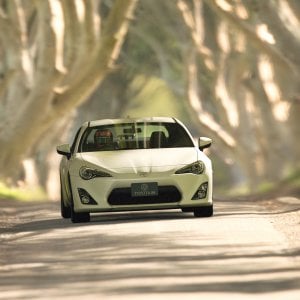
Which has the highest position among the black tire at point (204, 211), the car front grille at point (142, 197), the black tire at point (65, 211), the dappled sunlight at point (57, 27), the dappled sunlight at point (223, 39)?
the dappled sunlight at point (223, 39)

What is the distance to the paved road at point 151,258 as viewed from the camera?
1010cm

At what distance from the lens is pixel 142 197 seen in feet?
54.4

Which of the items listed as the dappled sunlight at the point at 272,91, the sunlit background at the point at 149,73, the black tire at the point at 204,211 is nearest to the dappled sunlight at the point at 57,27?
the sunlit background at the point at 149,73

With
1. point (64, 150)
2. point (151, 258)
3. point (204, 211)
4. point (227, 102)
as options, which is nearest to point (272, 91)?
point (227, 102)

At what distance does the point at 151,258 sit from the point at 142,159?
454 centimetres

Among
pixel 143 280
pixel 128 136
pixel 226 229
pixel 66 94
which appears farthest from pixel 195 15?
pixel 143 280

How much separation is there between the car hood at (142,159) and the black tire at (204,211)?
713mm

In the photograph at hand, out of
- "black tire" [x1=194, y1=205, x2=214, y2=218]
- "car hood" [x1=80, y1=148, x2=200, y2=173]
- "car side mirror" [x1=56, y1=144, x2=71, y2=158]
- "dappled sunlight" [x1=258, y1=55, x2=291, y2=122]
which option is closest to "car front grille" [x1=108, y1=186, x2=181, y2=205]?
"car hood" [x1=80, y1=148, x2=200, y2=173]

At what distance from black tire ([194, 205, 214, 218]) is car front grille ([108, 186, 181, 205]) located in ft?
2.27

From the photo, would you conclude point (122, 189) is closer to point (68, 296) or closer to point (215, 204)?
point (215, 204)

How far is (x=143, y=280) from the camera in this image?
10.7 m

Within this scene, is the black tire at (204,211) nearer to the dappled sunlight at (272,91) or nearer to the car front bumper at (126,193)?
the car front bumper at (126,193)

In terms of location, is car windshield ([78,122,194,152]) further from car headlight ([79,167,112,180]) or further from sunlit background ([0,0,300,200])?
sunlit background ([0,0,300,200])

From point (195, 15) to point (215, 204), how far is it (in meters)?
18.8
